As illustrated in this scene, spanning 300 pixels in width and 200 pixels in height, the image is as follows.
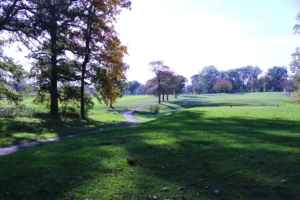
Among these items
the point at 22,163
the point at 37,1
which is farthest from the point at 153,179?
the point at 37,1

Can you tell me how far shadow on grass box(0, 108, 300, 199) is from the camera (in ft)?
19.7

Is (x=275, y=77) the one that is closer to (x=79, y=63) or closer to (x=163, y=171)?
(x=79, y=63)

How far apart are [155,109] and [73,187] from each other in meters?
53.1

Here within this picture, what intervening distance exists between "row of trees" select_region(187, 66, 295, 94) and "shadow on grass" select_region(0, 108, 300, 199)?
470ft

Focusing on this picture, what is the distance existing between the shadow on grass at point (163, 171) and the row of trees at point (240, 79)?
14331 centimetres

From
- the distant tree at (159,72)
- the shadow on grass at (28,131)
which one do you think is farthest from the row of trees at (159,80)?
the shadow on grass at (28,131)

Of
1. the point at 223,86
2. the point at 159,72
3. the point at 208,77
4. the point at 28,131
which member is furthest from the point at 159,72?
the point at 208,77

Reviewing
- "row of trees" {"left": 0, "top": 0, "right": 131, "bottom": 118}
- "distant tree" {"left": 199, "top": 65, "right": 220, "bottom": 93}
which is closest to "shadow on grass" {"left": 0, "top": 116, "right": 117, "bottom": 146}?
Result: "row of trees" {"left": 0, "top": 0, "right": 131, "bottom": 118}

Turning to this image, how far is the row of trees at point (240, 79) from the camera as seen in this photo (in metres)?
147

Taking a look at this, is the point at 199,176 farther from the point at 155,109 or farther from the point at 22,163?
the point at 155,109

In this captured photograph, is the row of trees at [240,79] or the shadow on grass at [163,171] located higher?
the row of trees at [240,79]

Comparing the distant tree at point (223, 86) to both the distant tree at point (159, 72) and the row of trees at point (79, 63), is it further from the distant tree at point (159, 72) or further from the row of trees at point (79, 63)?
the row of trees at point (79, 63)

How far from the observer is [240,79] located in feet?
556

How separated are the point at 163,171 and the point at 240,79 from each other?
174 metres
